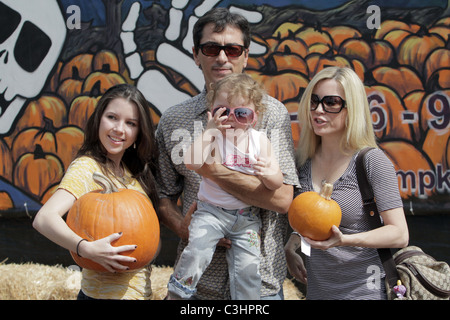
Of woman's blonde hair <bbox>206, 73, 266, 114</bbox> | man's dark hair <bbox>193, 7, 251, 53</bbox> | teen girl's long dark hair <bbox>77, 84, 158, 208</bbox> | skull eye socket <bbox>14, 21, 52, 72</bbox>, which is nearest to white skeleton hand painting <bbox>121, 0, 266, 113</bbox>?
skull eye socket <bbox>14, 21, 52, 72</bbox>

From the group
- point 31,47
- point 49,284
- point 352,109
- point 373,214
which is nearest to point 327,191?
point 373,214

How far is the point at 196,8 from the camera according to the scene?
6176mm

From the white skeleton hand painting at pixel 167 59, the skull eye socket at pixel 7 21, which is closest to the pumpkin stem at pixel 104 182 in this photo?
the white skeleton hand painting at pixel 167 59

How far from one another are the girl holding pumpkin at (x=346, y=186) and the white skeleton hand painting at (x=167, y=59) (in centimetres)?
343

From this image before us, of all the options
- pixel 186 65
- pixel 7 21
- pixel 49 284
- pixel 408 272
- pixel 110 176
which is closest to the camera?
pixel 408 272

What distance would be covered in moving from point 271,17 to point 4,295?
5135 mm

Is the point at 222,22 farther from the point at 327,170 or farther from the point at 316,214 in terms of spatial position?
the point at 316,214

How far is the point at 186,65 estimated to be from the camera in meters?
6.27

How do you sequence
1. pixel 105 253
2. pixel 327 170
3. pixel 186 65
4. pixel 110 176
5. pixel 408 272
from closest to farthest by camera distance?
pixel 105 253 < pixel 408 272 < pixel 110 176 < pixel 327 170 < pixel 186 65

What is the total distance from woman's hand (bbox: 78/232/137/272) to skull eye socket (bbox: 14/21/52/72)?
4917mm

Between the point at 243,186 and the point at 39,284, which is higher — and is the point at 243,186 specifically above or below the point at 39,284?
above

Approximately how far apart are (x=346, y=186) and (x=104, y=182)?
1578 millimetres

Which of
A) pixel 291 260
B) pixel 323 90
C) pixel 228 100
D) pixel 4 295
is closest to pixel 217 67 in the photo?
pixel 228 100

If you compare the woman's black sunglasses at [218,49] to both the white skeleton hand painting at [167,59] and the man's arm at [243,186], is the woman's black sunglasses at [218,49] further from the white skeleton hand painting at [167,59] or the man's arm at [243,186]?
the white skeleton hand painting at [167,59]
